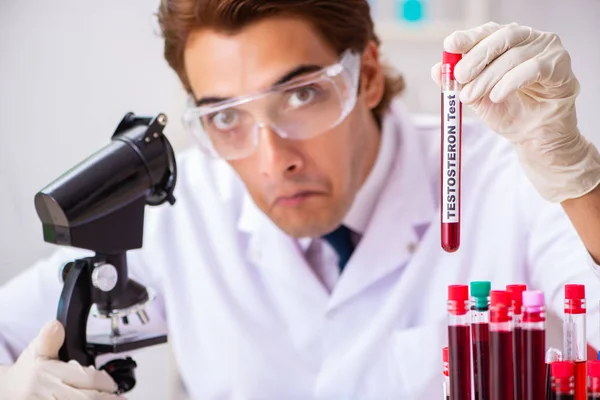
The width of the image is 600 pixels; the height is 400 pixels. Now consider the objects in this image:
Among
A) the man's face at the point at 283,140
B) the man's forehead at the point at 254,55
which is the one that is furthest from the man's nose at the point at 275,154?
the man's forehead at the point at 254,55

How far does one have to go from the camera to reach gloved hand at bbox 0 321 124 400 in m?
1.35

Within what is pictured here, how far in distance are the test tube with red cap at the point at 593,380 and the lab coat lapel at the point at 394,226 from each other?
78cm

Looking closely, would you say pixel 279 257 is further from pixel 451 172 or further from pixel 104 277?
pixel 451 172

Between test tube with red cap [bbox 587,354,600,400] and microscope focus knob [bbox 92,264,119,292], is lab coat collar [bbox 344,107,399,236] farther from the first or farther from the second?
test tube with red cap [bbox 587,354,600,400]

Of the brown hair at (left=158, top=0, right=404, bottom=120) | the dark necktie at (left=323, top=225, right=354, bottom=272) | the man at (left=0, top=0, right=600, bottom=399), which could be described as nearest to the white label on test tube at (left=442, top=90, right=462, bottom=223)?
the man at (left=0, top=0, right=600, bottom=399)

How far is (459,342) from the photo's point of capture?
1047 mm

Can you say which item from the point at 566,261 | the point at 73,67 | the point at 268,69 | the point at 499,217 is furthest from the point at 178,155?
the point at 566,261

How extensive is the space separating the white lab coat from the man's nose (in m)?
0.29

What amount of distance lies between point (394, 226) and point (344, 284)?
0.19 metres

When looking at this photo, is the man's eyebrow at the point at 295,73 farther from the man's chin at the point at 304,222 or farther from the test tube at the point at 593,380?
the test tube at the point at 593,380

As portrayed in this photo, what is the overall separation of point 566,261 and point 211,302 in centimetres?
89

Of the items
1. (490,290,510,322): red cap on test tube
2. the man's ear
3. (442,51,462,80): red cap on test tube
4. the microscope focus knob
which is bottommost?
(490,290,510,322): red cap on test tube

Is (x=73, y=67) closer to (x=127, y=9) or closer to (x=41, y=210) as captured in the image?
(x=127, y=9)

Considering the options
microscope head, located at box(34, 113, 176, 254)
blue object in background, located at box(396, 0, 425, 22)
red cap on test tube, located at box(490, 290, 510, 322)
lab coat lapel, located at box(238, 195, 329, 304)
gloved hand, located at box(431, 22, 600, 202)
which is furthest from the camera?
blue object in background, located at box(396, 0, 425, 22)
